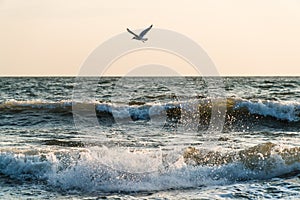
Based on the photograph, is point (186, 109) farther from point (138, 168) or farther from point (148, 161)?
point (138, 168)

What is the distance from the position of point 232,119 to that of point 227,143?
6285 mm

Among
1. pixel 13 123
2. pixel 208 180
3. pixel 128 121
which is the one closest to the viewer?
pixel 208 180

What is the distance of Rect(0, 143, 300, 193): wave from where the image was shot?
893 cm

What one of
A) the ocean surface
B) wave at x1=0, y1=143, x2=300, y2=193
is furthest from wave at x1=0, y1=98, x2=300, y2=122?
wave at x1=0, y1=143, x2=300, y2=193

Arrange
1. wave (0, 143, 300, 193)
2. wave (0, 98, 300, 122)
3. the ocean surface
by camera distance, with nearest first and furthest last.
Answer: the ocean surface, wave (0, 143, 300, 193), wave (0, 98, 300, 122)

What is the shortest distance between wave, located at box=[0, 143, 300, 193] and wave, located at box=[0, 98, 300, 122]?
8279 mm

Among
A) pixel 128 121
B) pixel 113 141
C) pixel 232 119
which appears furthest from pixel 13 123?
pixel 232 119

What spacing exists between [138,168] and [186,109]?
11.1 meters

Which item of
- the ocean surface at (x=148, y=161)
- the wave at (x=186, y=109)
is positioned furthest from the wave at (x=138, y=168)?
the wave at (x=186, y=109)

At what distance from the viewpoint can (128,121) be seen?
18719 millimetres

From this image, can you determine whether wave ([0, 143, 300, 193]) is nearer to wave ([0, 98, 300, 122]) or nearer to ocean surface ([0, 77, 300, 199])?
ocean surface ([0, 77, 300, 199])

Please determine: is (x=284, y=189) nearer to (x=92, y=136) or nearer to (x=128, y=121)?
(x=92, y=136)

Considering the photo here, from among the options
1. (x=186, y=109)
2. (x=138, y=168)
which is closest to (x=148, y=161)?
(x=138, y=168)

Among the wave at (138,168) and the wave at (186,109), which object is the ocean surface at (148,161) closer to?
the wave at (138,168)
